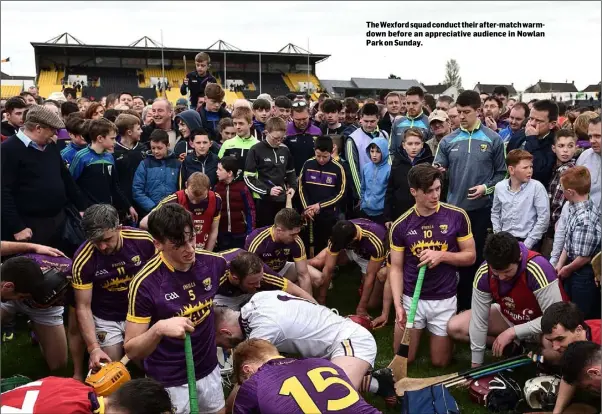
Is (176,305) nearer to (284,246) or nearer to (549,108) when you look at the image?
(284,246)

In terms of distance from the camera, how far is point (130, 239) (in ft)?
14.2

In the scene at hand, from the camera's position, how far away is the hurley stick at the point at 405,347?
452 centimetres

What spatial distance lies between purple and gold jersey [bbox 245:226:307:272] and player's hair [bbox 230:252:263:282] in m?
0.93

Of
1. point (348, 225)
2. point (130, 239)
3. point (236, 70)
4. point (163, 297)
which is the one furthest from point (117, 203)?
point (236, 70)

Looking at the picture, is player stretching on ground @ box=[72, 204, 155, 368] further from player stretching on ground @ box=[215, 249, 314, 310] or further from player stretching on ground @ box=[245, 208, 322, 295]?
player stretching on ground @ box=[245, 208, 322, 295]

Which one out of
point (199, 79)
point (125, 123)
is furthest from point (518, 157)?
point (199, 79)

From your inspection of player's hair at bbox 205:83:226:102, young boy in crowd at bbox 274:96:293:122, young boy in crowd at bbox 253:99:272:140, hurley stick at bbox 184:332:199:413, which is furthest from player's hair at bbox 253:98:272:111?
hurley stick at bbox 184:332:199:413

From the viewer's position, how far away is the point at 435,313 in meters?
4.99

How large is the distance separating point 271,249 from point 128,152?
230cm

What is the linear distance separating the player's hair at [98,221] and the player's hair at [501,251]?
9.01ft

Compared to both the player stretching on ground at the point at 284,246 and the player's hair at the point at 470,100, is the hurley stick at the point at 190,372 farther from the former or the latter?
the player's hair at the point at 470,100

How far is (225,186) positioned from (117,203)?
46.5 inches

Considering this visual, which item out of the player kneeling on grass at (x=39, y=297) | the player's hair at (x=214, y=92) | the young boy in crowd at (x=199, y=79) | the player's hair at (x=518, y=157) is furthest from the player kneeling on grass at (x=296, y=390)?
the young boy in crowd at (x=199, y=79)

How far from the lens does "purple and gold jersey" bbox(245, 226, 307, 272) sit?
5.34 m
